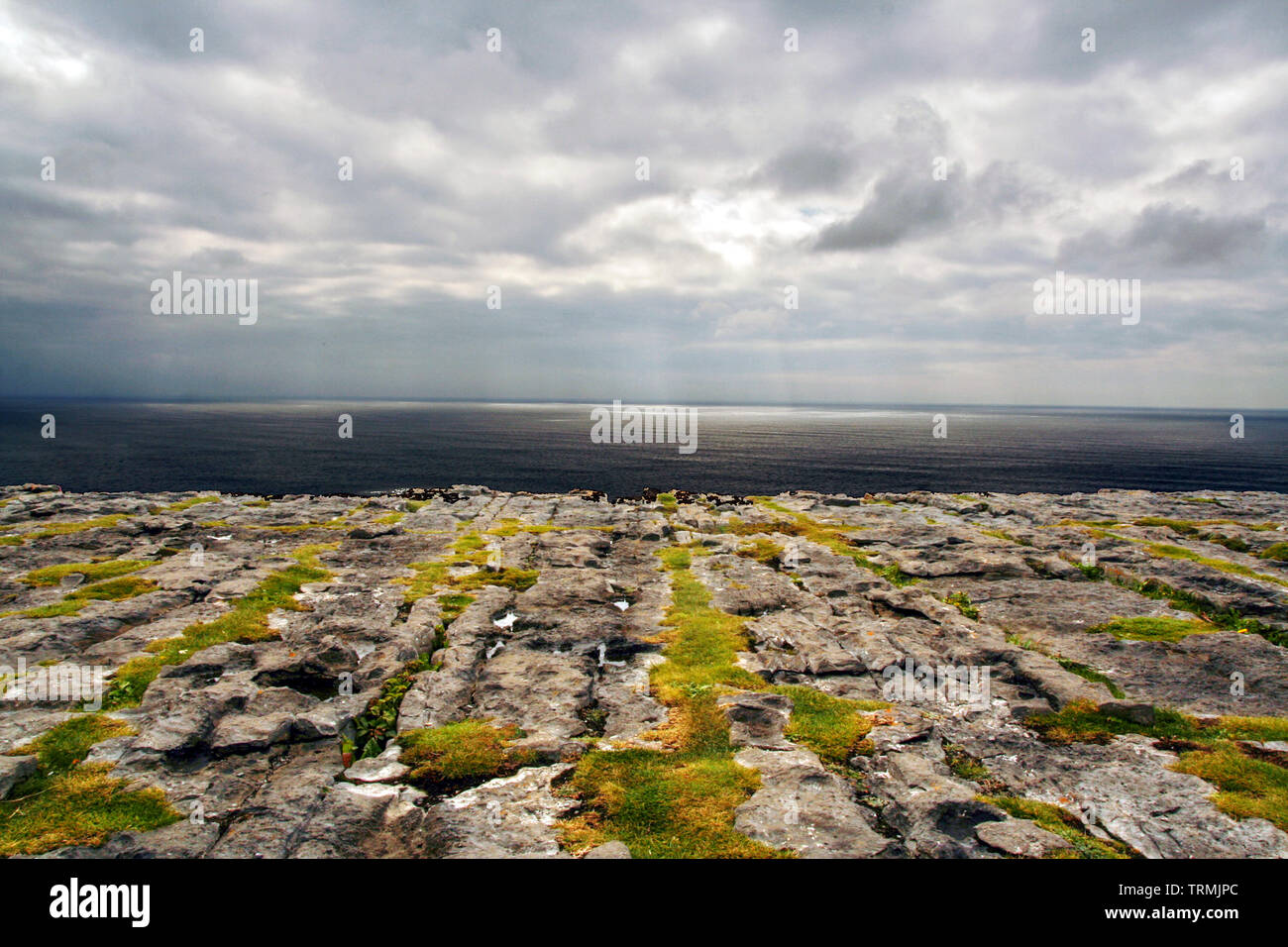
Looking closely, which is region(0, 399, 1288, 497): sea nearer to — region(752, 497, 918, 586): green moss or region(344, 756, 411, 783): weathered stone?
region(752, 497, 918, 586): green moss

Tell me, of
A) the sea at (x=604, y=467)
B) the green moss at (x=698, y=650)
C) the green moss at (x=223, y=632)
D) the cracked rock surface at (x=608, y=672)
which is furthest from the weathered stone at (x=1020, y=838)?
the sea at (x=604, y=467)

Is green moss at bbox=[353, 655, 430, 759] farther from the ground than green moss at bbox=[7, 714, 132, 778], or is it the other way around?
green moss at bbox=[7, 714, 132, 778]

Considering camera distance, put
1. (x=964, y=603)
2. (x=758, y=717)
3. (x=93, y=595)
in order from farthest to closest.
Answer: (x=964, y=603)
(x=93, y=595)
(x=758, y=717)

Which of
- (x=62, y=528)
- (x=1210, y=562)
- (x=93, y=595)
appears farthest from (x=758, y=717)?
(x=62, y=528)

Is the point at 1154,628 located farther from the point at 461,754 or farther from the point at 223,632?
the point at 223,632

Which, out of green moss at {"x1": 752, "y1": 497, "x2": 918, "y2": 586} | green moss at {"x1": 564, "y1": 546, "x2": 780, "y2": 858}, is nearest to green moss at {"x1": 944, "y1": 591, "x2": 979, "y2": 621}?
green moss at {"x1": 752, "y1": 497, "x2": 918, "y2": 586}
